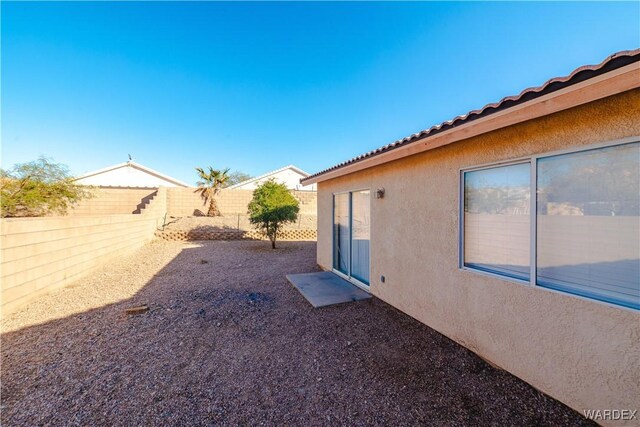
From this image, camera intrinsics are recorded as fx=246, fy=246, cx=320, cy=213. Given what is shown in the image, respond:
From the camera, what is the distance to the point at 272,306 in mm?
5734

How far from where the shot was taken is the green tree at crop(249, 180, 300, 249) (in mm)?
13383

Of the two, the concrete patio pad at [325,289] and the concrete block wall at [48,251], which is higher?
the concrete block wall at [48,251]

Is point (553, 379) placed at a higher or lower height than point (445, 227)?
lower

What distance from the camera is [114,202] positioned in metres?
17.0

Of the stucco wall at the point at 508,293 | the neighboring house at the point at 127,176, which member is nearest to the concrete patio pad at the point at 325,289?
the stucco wall at the point at 508,293

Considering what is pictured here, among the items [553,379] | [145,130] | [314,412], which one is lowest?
[314,412]

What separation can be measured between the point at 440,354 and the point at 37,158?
14280mm

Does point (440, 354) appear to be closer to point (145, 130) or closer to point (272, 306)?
point (272, 306)

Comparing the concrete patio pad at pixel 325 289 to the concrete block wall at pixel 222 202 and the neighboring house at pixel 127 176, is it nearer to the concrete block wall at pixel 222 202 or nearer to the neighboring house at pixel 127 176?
the concrete block wall at pixel 222 202

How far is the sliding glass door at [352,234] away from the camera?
6.79m

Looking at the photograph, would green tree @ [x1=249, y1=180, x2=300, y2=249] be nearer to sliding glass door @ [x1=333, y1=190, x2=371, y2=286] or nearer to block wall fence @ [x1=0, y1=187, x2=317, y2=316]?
block wall fence @ [x1=0, y1=187, x2=317, y2=316]

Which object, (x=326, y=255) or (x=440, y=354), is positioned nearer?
(x=440, y=354)

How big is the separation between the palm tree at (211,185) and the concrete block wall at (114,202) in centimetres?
407

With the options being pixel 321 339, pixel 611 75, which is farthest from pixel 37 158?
pixel 611 75
